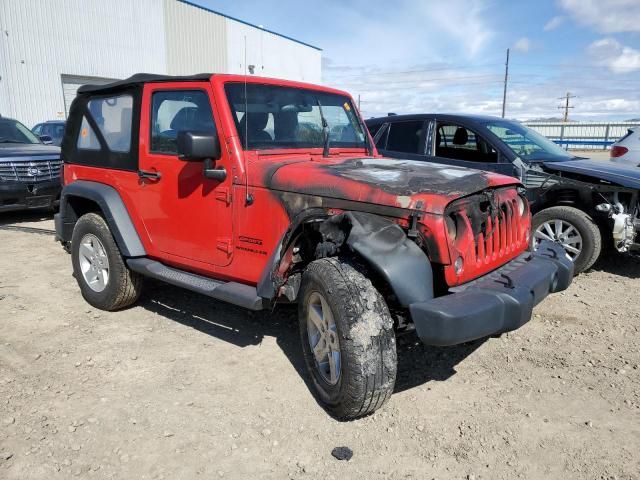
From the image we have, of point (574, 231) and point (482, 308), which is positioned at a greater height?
point (482, 308)

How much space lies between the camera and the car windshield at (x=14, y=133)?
9367 millimetres

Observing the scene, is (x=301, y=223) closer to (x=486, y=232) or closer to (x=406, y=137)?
(x=486, y=232)

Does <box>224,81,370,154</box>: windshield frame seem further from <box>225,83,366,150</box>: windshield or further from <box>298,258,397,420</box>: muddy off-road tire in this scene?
<box>298,258,397,420</box>: muddy off-road tire

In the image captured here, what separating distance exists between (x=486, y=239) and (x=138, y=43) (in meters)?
26.4

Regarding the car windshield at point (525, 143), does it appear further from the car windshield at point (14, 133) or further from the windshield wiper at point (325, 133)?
the car windshield at point (14, 133)

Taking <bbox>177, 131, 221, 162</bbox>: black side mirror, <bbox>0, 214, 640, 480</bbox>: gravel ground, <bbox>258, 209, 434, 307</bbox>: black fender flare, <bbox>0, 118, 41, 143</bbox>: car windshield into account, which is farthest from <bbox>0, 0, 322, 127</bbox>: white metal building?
<bbox>258, 209, 434, 307</bbox>: black fender flare

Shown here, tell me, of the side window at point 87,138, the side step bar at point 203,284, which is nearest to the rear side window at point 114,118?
the side window at point 87,138

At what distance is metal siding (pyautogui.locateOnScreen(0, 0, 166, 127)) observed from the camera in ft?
68.0

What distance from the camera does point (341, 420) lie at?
299 cm

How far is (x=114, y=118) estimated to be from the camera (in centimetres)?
450

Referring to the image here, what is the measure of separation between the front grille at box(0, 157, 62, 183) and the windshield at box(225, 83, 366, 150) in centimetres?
530

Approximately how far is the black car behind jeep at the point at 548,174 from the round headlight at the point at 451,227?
3.14 meters

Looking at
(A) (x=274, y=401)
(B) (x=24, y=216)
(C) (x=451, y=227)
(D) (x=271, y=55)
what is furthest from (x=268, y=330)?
(D) (x=271, y=55)

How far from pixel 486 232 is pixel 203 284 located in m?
1.98
